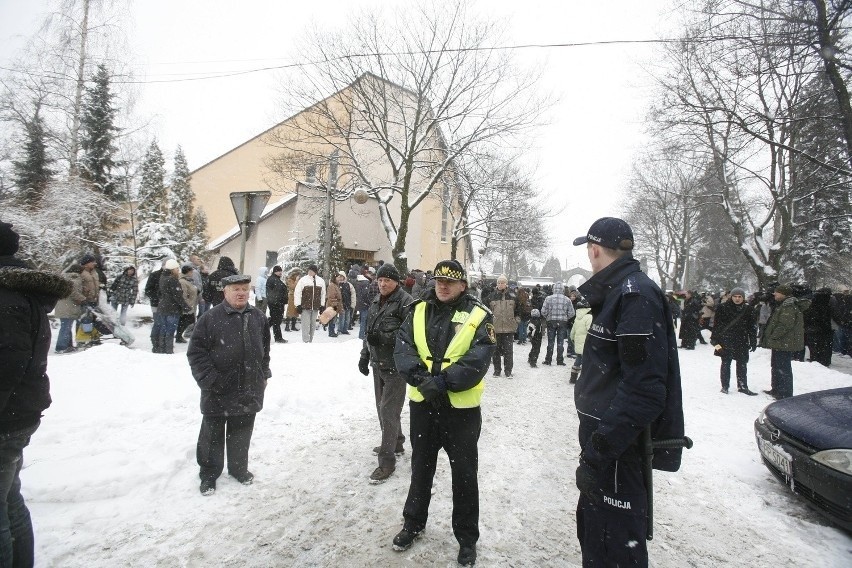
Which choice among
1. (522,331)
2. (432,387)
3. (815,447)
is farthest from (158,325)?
(522,331)

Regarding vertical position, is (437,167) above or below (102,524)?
above

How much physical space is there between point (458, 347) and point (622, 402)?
1.24 meters

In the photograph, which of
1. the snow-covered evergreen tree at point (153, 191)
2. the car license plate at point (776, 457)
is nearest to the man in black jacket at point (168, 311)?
the car license plate at point (776, 457)

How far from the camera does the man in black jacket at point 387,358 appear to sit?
433 centimetres

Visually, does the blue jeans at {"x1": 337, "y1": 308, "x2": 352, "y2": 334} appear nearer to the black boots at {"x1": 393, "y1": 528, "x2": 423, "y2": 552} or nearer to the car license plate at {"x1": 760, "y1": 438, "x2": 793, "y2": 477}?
the black boots at {"x1": 393, "y1": 528, "x2": 423, "y2": 552}

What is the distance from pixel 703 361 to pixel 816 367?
2792 mm

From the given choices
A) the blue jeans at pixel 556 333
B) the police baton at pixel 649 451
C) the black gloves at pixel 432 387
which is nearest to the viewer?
the police baton at pixel 649 451

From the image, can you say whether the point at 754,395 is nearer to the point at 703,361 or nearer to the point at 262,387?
the point at 703,361

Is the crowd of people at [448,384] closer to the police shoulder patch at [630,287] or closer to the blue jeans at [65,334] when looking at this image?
the police shoulder patch at [630,287]

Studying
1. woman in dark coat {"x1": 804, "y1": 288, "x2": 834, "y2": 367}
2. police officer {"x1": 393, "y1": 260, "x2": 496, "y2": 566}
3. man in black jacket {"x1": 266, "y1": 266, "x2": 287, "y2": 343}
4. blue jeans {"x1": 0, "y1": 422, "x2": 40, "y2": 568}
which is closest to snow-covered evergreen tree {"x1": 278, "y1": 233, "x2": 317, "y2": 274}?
man in black jacket {"x1": 266, "y1": 266, "x2": 287, "y2": 343}

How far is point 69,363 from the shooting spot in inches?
263

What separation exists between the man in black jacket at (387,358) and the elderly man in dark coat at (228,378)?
1.12 m

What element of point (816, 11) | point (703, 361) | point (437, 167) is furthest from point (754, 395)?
point (437, 167)

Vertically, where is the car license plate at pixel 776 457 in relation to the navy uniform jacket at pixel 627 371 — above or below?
below
